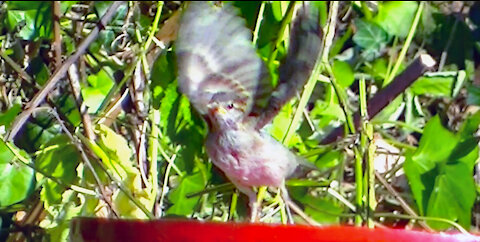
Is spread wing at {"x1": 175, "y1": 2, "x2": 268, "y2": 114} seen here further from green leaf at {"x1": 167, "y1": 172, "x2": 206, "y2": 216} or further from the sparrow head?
green leaf at {"x1": 167, "y1": 172, "x2": 206, "y2": 216}

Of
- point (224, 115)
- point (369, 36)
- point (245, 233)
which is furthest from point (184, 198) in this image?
point (245, 233)

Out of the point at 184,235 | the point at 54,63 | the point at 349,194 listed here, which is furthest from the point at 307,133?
the point at 184,235

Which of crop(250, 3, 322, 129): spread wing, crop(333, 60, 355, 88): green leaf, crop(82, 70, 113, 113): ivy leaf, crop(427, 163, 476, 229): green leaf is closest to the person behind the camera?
crop(250, 3, 322, 129): spread wing

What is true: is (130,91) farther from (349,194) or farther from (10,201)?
(349,194)

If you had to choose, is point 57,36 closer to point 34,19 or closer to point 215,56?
point 34,19

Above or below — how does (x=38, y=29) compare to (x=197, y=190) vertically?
above

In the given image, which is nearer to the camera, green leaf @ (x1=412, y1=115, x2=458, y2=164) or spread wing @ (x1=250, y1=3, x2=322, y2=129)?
spread wing @ (x1=250, y1=3, x2=322, y2=129)

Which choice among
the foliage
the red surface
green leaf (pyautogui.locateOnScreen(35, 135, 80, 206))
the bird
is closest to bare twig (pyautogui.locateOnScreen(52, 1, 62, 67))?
the foliage
